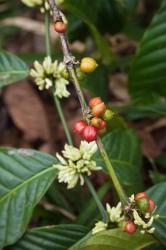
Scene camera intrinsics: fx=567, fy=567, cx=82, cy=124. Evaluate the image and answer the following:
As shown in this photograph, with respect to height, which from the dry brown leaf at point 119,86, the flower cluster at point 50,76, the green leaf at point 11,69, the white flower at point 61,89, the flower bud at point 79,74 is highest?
the dry brown leaf at point 119,86

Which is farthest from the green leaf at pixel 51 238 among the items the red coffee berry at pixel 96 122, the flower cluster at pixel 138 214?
the red coffee berry at pixel 96 122

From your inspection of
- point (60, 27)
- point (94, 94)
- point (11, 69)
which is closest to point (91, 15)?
point (94, 94)

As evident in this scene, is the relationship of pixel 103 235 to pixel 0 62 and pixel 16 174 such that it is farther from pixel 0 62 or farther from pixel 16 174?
pixel 0 62

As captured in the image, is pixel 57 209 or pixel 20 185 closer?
pixel 20 185

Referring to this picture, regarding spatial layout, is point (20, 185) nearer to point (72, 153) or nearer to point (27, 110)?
point (72, 153)

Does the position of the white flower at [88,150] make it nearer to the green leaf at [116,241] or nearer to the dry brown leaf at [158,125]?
the green leaf at [116,241]
